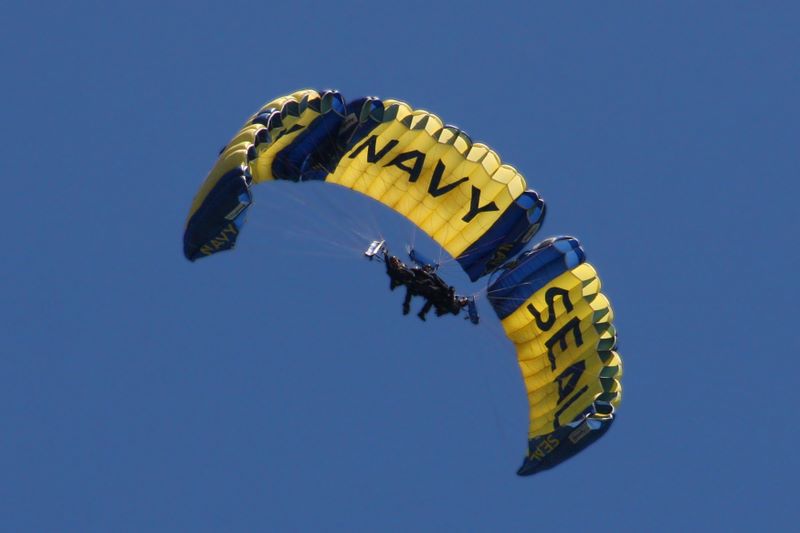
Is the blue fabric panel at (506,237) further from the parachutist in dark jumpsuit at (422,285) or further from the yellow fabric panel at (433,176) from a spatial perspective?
the parachutist in dark jumpsuit at (422,285)

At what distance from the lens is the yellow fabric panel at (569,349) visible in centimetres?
5175

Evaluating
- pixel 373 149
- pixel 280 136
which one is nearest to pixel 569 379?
pixel 373 149

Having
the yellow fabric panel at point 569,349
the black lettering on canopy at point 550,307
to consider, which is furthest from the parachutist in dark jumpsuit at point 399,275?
the black lettering on canopy at point 550,307

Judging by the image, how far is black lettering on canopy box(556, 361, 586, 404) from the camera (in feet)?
171

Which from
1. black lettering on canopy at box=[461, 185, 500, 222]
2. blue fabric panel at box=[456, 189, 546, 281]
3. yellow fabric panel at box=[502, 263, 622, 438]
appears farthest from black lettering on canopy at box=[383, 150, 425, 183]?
yellow fabric panel at box=[502, 263, 622, 438]

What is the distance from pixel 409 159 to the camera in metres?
52.8

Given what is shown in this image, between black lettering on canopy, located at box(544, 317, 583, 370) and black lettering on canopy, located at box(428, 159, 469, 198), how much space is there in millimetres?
4571

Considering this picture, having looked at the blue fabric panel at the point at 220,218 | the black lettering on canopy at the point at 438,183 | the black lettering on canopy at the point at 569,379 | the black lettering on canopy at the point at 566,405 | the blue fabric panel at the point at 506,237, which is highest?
the black lettering on canopy at the point at 438,183

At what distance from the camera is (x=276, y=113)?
4881cm

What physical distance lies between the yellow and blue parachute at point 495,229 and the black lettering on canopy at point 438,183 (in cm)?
3

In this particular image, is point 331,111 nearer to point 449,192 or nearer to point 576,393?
point 449,192

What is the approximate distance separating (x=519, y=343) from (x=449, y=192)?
171 inches

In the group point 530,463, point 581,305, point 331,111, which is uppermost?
point 331,111

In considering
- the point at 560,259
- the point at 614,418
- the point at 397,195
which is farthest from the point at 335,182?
the point at 614,418
